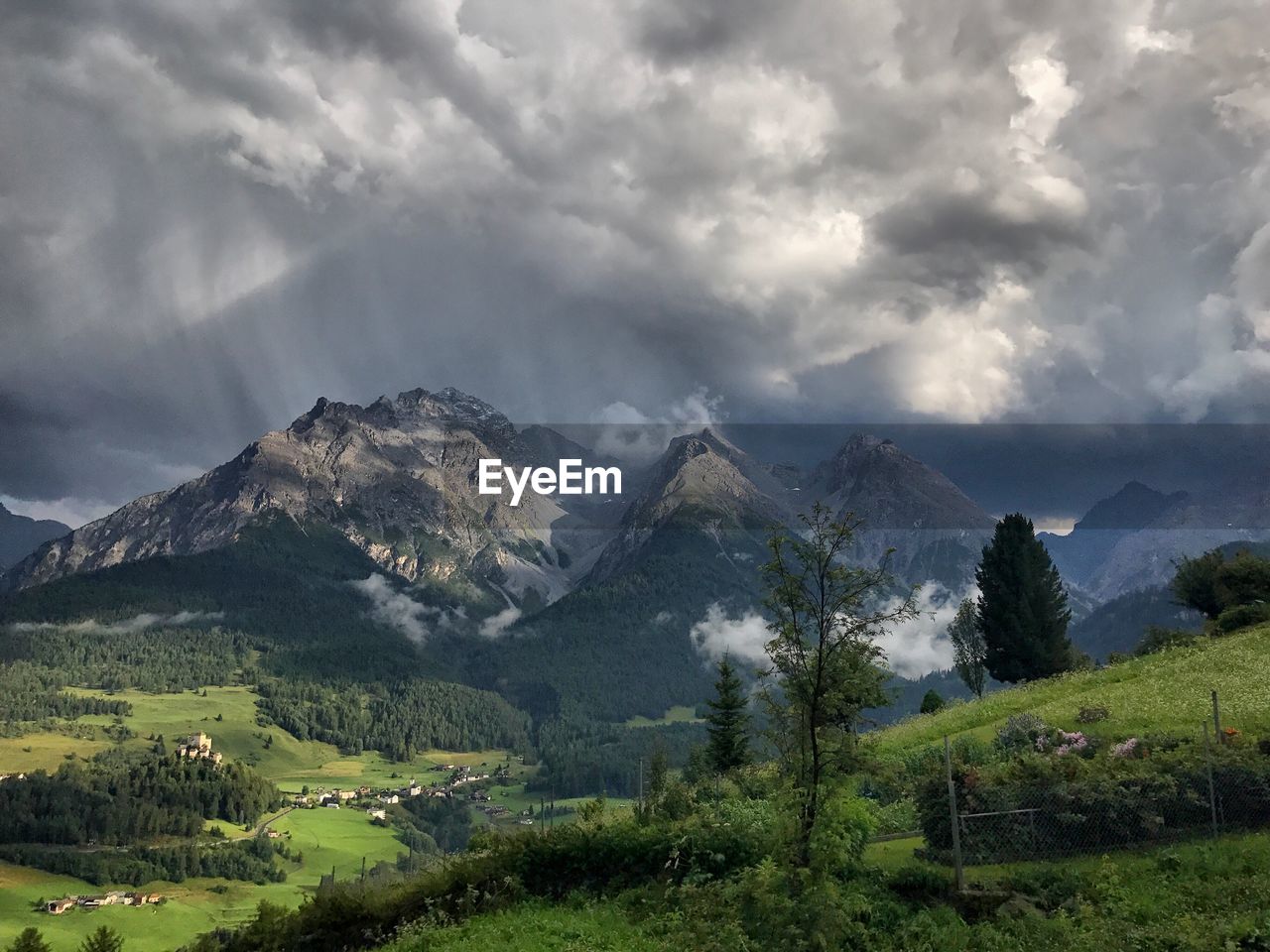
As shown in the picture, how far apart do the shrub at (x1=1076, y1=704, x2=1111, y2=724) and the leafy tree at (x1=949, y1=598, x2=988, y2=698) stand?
3788 cm

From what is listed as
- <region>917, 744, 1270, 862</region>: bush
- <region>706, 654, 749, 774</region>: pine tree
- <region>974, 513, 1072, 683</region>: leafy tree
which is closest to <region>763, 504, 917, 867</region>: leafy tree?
<region>917, 744, 1270, 862</region>: bush

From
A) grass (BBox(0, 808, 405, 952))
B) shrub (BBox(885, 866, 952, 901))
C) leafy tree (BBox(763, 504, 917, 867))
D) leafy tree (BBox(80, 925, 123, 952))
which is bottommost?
grass (BBox(0, 808, 405, 952))

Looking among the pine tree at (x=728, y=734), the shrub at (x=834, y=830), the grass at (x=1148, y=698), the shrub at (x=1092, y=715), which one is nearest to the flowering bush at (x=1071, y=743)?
the grass at (x=1148, y=698)

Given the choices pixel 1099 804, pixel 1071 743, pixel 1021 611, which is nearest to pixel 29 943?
pixel 1099 804

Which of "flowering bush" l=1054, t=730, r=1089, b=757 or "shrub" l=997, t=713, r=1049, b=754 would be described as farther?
"shrub" l=997, t=713, r=1049, b=754

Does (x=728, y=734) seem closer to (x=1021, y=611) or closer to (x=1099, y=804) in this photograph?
(x=1021, y=611)

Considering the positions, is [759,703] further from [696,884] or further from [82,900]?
[82,900]

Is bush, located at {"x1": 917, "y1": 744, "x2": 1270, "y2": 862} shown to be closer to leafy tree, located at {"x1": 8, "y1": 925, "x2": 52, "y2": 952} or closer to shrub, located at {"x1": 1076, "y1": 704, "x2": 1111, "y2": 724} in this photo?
shrub, located at {"x1": 1076, "y1": 704, "x2": 1111, "y2": 724}

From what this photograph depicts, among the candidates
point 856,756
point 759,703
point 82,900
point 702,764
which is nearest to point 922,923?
point 856,756

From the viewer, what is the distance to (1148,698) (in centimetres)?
3500

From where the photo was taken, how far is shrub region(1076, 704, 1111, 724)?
3316cm

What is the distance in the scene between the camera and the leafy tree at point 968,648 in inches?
2825

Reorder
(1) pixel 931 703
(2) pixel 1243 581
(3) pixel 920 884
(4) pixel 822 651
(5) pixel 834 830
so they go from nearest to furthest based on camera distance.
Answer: (5) pixel 834 830, (4) pixel 822 651, (3) pixel 920 884, (2) pixel 1243 581, (1) pixel 931 703

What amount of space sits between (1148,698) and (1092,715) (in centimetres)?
366
